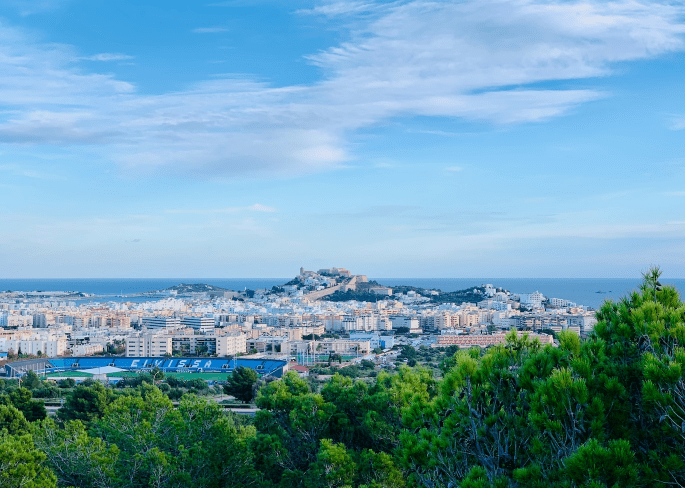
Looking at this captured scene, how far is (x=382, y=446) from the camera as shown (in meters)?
5.70

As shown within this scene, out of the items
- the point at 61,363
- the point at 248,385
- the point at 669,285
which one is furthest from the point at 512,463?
the point at 61,363

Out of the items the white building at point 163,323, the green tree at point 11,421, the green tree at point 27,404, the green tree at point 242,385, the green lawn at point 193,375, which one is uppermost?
the green tree at point 11,421

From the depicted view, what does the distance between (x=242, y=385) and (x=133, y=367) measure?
1404 centimetres

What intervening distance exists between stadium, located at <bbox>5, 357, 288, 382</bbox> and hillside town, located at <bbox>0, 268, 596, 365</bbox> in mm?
3458

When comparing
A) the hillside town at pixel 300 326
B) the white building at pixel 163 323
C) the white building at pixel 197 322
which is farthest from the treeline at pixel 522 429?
the white building at pixel 197 322

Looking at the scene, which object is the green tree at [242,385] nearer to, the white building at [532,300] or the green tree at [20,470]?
the green tree at [20,470]

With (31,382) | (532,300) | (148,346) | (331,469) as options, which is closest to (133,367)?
(148,346)

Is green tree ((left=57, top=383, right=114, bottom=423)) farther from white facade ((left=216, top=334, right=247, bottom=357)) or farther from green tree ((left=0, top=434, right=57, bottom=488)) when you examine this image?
white facade ((left=216, top=334, right=247, bottom=357))

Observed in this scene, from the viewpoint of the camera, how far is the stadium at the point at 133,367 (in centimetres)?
2444

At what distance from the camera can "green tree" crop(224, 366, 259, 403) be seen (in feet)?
52.0

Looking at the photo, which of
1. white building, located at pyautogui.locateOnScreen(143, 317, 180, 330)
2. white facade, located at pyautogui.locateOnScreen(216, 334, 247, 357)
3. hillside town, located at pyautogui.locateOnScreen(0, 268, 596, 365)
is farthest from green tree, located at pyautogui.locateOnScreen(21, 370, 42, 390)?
white building, located at pyautogui.locateOnScreen(143, 317, 180, 330)

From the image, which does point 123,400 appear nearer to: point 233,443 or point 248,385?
point 233,443

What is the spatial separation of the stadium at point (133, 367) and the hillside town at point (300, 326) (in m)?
3.46

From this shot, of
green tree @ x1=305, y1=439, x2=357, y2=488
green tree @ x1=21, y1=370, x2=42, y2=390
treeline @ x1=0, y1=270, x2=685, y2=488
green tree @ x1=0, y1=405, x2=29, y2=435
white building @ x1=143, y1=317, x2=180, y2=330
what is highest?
treeline @ x1=0, y1=270, x2=685, y2=488
